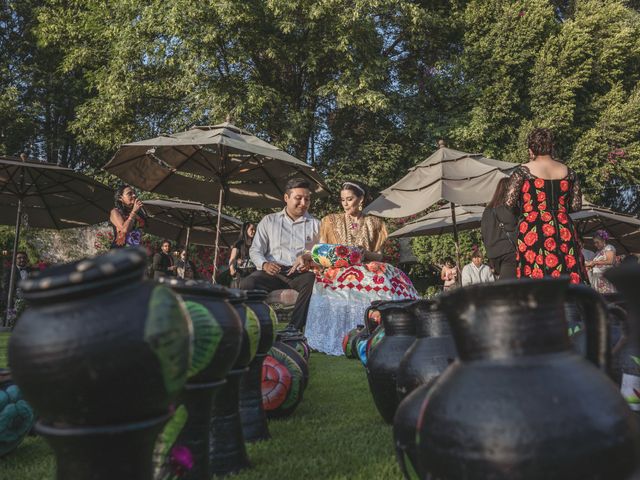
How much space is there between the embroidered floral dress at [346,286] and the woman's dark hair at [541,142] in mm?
2470

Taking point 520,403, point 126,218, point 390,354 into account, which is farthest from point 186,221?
point 520,403

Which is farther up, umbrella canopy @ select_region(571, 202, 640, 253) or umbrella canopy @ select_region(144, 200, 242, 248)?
umbrella canopy @ select_region(144, 200, 242, 248)

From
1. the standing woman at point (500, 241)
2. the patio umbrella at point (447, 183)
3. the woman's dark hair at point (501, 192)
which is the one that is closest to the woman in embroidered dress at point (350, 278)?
the standing woman at point (500, 241)

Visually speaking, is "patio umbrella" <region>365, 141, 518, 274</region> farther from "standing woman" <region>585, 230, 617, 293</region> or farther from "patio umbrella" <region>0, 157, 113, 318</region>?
"patio umbrella" <region>0, 157, 113, 318</region>

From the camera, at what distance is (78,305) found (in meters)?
1.08

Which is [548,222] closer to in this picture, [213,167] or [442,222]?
[213,167]

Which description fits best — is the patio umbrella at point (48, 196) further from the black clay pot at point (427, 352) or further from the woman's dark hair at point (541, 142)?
the black clay pot at point (427, 352)

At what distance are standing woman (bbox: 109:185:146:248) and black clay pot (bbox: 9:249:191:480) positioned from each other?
5.71 metres

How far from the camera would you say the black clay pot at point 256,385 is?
249cm

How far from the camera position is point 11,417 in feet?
7.81

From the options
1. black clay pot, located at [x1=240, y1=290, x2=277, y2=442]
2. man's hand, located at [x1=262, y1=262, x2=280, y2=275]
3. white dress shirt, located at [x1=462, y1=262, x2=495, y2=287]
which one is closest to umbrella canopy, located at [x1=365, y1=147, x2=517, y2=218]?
man's hand, located at [x1=262, y1=262, x2=280, y2=275]

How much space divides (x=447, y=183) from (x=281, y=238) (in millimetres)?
3095

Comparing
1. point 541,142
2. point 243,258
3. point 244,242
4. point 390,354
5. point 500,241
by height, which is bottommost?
point 390,354

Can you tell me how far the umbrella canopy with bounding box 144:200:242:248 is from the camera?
12872 mm
